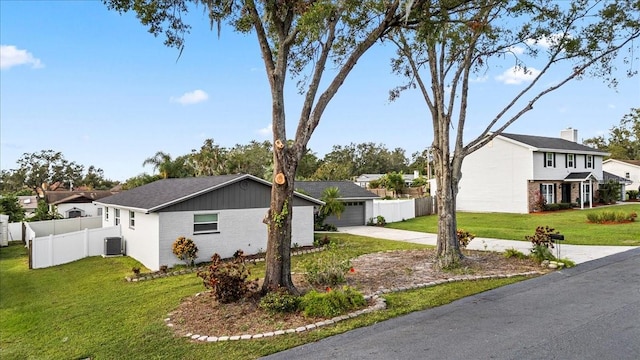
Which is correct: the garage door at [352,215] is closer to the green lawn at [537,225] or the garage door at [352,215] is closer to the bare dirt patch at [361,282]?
the green lawn at [537,225]

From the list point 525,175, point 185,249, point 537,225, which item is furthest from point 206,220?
point 525,175

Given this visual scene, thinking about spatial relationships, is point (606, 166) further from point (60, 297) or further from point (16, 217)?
point (16, 217)

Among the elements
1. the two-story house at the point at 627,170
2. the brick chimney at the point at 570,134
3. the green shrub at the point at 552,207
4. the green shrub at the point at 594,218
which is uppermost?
the brick chimney at the point at 570,134

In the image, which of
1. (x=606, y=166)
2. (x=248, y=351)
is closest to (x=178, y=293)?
(x=248, y=351)

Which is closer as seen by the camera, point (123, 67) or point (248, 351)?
point (248, 351)

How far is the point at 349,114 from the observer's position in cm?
2608

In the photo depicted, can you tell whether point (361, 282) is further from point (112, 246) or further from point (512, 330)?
point (112, 246)

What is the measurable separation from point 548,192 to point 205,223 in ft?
91.3

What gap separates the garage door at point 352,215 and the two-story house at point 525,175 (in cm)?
1238

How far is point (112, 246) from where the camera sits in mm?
17172

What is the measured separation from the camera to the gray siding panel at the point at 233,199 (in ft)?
46.8

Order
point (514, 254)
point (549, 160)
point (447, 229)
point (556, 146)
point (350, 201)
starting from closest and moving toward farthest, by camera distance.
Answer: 1. point (447, 229)
2. point (514, 254)
3. point (350, 201)
4. point (549, 160)
5. point (556, 146)

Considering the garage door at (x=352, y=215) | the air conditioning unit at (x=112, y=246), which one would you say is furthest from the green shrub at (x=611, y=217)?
the air conditioning unit at (x=112, y=246)

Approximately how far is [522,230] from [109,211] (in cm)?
2144
